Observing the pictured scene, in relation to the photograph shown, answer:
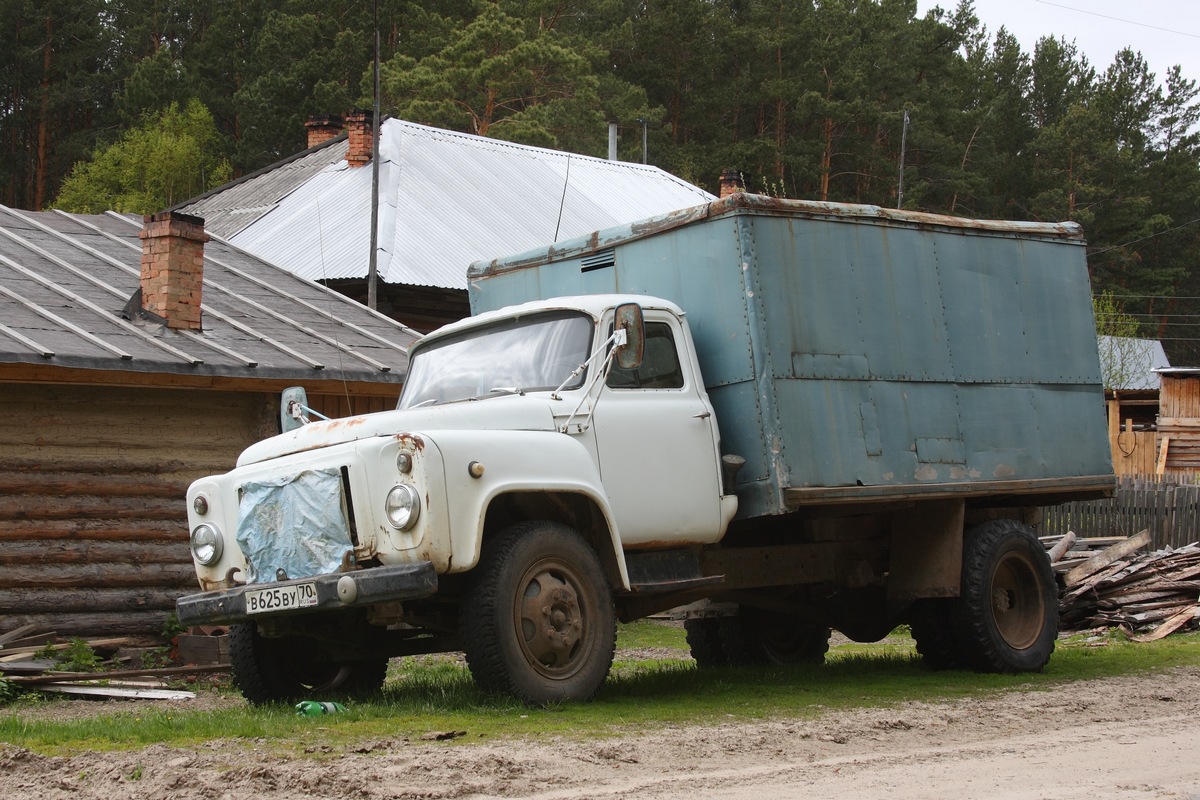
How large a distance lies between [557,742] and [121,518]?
769cm

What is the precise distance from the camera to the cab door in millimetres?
8609

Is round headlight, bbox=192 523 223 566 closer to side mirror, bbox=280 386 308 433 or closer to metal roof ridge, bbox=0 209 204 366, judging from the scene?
side mirror, bbox=280 386 308 433

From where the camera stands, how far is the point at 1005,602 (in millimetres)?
10984

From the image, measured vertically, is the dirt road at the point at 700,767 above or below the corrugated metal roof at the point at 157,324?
below

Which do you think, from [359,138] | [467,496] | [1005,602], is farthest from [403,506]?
[359,138]

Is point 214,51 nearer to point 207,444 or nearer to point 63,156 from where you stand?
point 63,156

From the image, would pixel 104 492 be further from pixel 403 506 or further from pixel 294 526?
pixel 403 506

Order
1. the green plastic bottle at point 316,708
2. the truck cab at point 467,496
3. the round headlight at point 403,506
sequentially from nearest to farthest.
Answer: the round headlight at point 403,506 < the truck cab at point 467,496 < the green plastic bottle at point 316,708

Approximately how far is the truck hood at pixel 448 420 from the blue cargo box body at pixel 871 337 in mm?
1450

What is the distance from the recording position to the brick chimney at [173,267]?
546 inches

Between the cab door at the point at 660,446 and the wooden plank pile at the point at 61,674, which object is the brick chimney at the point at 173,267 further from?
the cab door at the point at 660,446

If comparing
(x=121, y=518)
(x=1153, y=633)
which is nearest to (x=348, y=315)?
(x=121, y=518)

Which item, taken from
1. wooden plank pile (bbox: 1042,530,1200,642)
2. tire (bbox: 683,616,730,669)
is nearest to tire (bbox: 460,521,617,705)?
tire (bbox: 683,616,730,669)

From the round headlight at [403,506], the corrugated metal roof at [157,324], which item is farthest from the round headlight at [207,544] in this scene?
the corrugated metal roof at [157,324]
